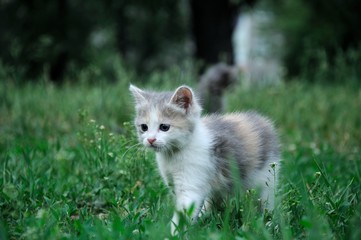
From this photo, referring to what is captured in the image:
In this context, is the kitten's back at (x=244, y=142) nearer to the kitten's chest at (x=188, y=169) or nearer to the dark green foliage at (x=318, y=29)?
the kitten's chest at (x=188, y=169)

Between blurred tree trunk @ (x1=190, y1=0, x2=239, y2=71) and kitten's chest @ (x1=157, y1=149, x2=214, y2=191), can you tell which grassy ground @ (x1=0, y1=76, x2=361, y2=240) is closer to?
kitten's chest @ (x1=157, y1=149, x2=214, y2=191)

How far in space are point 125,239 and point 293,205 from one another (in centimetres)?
123

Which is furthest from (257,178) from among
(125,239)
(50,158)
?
(50,158)

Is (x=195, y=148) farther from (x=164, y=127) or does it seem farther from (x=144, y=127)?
(x=144, y=127)

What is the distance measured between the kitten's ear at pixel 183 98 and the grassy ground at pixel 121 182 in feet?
1.81

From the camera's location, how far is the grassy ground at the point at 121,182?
3.31m

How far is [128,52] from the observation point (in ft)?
74.2

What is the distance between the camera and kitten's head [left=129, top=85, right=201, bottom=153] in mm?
4011

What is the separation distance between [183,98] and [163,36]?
19.0m

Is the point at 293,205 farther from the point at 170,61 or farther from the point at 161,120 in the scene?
the point at 170,61

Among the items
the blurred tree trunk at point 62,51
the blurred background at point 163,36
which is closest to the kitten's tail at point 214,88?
the blurred background at point 163,36

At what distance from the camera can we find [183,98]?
4.13 metres

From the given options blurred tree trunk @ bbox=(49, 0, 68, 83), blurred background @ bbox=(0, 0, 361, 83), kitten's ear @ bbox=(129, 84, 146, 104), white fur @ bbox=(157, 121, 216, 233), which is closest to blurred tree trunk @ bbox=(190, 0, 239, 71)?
blurred background @ bbox=(0, 0, 361, 83)

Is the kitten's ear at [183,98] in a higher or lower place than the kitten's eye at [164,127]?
higher
